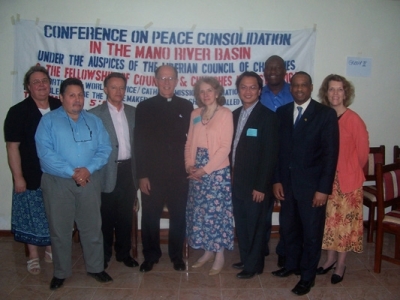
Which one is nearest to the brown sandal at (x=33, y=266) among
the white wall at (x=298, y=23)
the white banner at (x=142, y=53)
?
the white wall at (x=298, y=23)

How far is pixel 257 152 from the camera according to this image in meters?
2.51

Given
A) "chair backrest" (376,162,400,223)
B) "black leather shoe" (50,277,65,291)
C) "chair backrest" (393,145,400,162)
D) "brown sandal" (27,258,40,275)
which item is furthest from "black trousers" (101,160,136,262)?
"chair backrest" (393,145,400,162)

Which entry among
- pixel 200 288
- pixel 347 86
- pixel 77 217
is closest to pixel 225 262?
pixel 200 288

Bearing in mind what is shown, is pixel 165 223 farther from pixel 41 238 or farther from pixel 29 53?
pixel 29 53

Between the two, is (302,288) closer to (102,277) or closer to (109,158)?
(102,277)

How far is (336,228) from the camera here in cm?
258

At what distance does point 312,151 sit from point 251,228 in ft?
2.39

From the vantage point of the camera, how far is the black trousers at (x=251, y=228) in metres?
2.59

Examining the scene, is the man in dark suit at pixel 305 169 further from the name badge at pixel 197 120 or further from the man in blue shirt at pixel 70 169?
the man in blue shirt at pixel 70 169

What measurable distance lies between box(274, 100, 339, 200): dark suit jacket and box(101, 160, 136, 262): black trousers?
1271 mm

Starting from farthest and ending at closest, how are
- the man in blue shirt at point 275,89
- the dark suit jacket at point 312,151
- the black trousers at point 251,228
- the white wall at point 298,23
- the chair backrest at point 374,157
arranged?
the chair backrest at point 374,157, the white wall at point 298,23, the man in blue shirt at point 275,89, the black trousers at point 251,228, the dark suit jacket at point 312,151

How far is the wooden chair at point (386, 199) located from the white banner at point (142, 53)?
53.2 inches

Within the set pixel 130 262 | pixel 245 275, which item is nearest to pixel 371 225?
pixel 245 275

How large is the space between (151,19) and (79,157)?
175cm
